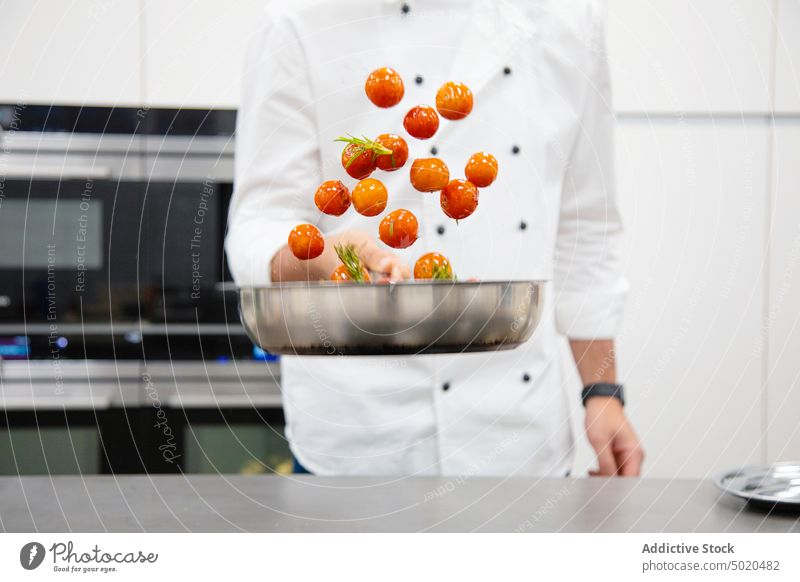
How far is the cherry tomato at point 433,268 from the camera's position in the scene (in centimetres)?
43

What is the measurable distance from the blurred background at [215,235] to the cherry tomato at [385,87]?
722 mm

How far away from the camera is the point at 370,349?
386mm

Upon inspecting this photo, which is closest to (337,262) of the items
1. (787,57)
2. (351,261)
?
(351,261)

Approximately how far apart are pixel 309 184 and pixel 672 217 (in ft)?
2.33

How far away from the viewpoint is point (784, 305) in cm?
123

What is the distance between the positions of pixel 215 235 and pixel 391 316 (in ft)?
2.74

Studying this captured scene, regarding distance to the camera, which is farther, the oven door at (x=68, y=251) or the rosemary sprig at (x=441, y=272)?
the oven door at (x=68, y=251)

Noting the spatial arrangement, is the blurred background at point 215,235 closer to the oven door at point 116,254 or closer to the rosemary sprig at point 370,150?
the oven door at point 116,254

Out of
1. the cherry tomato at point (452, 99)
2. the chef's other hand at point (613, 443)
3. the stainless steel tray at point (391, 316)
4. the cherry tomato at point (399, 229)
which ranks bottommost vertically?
the chef's other hand at point (613, 443)

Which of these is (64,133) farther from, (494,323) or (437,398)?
(494,323)

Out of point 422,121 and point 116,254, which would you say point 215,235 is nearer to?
point 116,254

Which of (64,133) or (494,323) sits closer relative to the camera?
(494,323)

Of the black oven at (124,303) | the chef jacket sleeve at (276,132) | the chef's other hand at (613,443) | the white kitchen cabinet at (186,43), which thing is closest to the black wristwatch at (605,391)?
the chef's other hand at (613,443)

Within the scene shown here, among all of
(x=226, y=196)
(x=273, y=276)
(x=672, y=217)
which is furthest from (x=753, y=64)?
(x=273, y=276)
